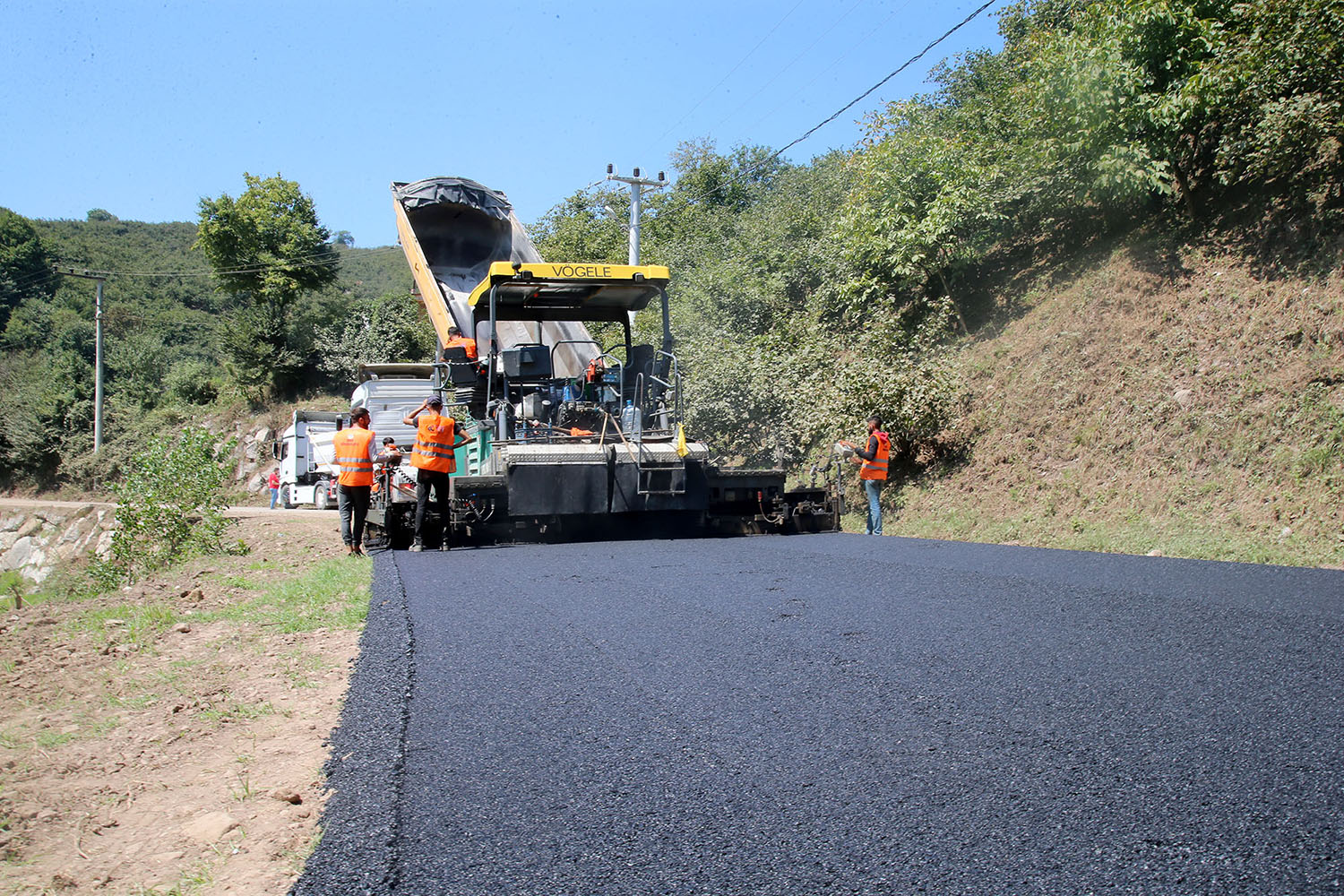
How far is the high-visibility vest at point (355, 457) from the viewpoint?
9.08m

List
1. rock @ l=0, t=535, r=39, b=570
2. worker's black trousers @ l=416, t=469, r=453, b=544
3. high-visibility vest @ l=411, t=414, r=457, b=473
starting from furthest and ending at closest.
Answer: rock @ l=0, t=535, r=39, b=570 → worker's black trousers @ l=416, t=469, r=453, b=544 → high-visibility vest @ l=411, t=414, r=457, b=473

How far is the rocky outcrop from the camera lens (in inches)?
829

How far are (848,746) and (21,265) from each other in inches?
2508

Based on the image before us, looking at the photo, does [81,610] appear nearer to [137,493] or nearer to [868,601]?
[137,493]

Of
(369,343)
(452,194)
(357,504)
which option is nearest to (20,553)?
(369,343)

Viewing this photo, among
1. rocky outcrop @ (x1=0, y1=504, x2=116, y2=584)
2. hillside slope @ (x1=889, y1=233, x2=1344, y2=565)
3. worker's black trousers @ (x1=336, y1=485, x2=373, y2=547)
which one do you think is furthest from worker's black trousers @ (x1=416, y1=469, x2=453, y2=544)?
rocky outcrop @ (x1=0, y1=504, x2=116, y2=584)

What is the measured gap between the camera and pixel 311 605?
6246 millimetres

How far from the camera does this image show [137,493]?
39.7 feet

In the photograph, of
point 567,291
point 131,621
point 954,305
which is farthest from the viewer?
point 954,305

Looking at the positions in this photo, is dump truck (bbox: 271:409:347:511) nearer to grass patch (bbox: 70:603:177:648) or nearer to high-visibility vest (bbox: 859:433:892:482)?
high-visibility vest (bbox: 859:433:892:482)

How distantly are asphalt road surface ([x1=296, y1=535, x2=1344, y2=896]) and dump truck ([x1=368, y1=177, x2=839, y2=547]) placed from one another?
10.9 ft

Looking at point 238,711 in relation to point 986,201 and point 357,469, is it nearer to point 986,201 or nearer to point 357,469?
point 357,469

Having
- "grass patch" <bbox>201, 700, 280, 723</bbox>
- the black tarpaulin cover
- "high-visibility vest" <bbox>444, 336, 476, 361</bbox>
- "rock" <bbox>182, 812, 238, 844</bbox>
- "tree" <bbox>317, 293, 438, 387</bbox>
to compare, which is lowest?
"rock" <bbox>182, 812, 238, 844</bbox>

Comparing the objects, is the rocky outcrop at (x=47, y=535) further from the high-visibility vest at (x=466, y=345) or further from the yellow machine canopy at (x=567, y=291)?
the yellow machine canopy at (x=567, y=291)
